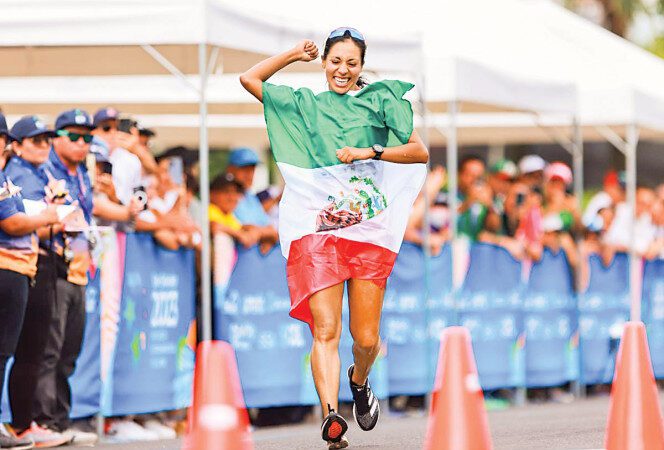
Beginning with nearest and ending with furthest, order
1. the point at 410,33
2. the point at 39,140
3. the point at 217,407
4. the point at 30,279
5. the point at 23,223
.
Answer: the point at 217,407 < the point at 23,223 < the point at 30,279 < the point at 39,140 < the point at 410,33

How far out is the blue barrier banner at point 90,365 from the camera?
34.8 feet

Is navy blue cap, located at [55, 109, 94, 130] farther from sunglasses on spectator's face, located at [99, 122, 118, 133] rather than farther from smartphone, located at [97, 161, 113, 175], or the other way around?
sunglasses on spectator's face, located at [99, 122, 118, 133]

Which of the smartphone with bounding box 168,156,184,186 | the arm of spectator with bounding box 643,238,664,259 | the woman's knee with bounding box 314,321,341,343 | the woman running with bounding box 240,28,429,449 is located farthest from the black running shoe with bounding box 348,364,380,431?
the arm of spectator with bounding box 643,238,664,259

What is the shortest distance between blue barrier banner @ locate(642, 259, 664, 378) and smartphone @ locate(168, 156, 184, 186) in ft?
22.0

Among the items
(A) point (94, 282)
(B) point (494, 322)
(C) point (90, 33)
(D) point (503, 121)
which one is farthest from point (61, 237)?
(D) point (503, 121)

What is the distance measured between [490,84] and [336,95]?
19.3ft

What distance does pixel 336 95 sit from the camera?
834 cm

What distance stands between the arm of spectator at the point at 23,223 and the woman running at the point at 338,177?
5.62ft

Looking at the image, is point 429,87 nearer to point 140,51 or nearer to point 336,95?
point 140,51

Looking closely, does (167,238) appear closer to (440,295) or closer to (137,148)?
(137,148)

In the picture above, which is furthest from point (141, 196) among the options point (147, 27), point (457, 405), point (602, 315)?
point (602, 315)

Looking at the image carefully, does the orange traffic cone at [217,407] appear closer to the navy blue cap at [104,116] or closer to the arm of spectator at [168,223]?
the arm of spectator at [168,223]

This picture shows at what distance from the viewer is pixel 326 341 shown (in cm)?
804

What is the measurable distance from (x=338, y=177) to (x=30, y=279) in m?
2.31
